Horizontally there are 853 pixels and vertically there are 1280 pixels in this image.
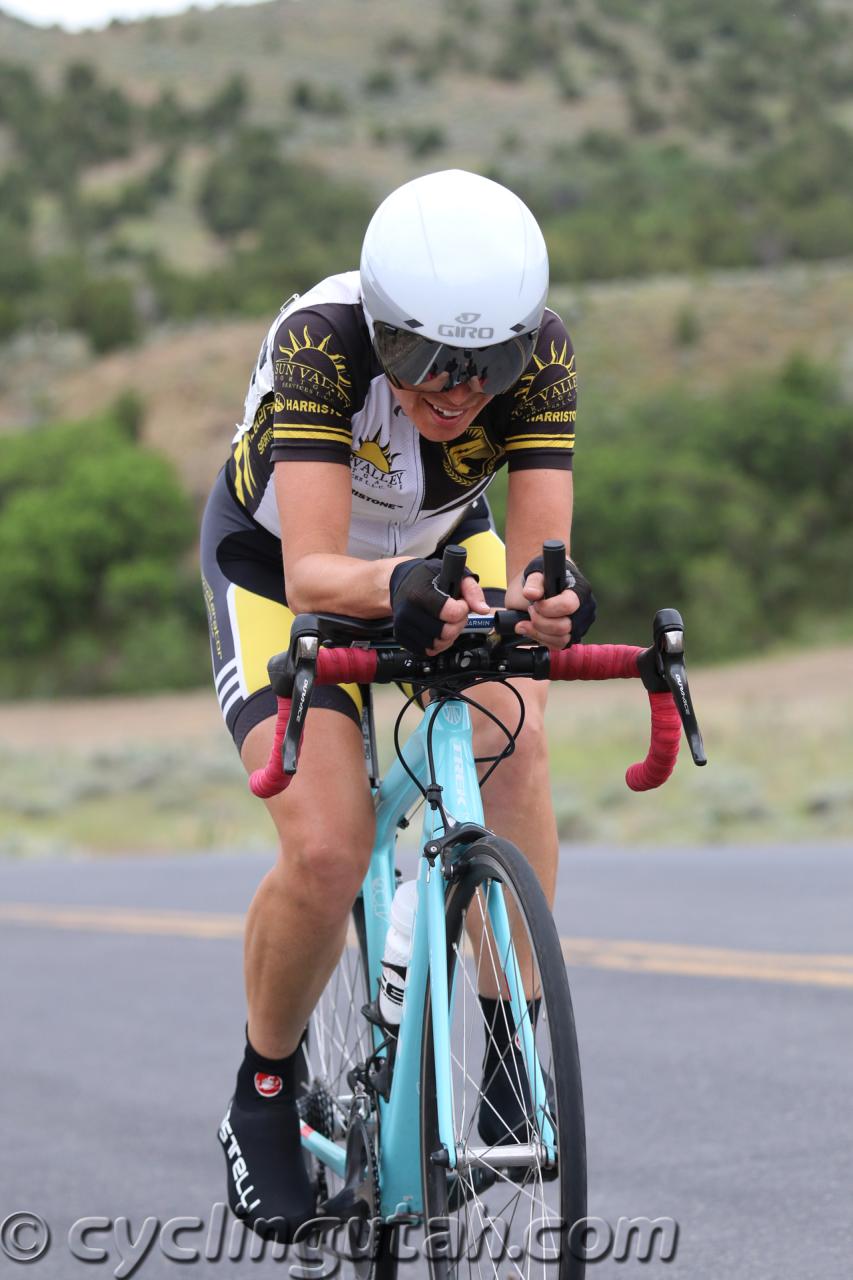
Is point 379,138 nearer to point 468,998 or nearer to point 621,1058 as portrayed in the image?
point 621,1058

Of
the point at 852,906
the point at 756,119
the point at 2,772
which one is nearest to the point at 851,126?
the point at 756,119

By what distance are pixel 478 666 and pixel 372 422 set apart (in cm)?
67

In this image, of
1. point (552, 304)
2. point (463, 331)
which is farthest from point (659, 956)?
point (552, 304)

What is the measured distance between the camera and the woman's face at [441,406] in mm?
3662

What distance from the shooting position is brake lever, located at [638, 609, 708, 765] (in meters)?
3.39

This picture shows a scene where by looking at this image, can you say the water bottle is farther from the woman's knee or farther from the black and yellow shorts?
the black and yellow shorts

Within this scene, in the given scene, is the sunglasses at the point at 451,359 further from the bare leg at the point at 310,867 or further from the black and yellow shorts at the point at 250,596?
the bare leg at the point at 310,867

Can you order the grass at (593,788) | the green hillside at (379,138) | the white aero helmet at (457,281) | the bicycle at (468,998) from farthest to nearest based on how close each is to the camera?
the green hillside at (379,138) < the grass at (593,788) < the white aero helmet at (457,281) < the bicycle at (468,998)

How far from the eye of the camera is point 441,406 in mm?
3727

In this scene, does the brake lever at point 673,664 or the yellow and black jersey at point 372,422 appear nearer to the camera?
the brake lever at point 673,664

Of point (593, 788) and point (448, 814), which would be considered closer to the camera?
point (448, 814)

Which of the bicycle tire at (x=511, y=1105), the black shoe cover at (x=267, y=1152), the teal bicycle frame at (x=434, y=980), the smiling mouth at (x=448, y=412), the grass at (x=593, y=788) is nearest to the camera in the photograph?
the bicycle tire at (x=511, y=1105)

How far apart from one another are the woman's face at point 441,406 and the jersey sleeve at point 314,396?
0.11 meters

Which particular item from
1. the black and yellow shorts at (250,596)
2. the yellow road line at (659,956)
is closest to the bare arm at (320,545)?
the black and yellow shorts at (250,596)
